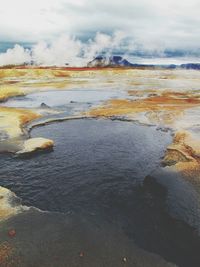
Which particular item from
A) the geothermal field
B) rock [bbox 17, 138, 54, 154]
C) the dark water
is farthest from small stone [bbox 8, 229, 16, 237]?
rock [bbox 17, 138, 54, 154]

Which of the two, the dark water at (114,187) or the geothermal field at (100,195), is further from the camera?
the dark water at (114,187)

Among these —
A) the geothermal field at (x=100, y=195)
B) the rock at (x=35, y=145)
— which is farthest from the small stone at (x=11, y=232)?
the rock at (x=35, y=145)

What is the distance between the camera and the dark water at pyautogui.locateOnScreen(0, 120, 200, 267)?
1525 centimetres

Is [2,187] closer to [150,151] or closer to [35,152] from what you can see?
[35,152]

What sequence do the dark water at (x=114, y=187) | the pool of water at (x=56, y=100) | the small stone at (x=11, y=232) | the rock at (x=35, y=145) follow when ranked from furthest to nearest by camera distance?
the pool of water at (x=56, y=100) < the rock at (x=35, y=145) < the dark water at (x=114, y=187) < the small stone at (x=11, y=232)

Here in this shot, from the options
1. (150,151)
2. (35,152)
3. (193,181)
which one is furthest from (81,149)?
(193,181)

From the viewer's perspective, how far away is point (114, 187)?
2028cm

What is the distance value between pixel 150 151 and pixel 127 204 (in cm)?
966

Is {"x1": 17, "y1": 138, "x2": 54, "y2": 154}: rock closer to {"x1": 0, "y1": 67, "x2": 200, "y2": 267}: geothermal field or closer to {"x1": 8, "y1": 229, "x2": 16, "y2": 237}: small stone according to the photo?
{"x1": 0, "y1": 67, "x2": 200, "y2": 267}: geothermal field

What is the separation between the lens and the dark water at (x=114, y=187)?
15250 mm

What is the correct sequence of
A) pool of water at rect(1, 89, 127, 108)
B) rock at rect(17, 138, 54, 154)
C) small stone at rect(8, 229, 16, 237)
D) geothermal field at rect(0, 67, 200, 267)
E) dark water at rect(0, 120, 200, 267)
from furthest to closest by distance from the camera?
pool of water at rect(1, 89, 127, 108) → rock at rect(17, 138, 54, 154) → dark water at rect(0, 120, 200, 267) → small stone at rect(8, 229, 16, 237) → geothermal field at rect(0, 67, 200, 267)

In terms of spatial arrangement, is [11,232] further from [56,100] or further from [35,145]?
[56,100]

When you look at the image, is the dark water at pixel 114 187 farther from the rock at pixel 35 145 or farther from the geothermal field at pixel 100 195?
the rock at pixel 35 145

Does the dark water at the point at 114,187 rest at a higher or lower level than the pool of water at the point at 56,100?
higher
